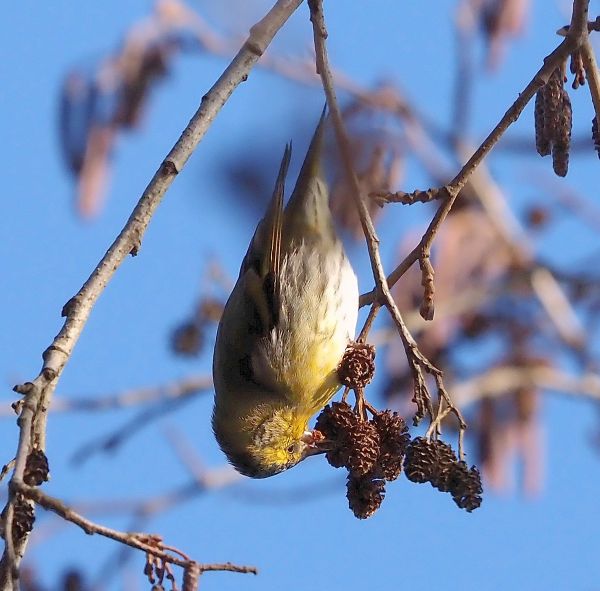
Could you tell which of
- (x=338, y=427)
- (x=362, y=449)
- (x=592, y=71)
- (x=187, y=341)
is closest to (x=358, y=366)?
(x=338, y=427)

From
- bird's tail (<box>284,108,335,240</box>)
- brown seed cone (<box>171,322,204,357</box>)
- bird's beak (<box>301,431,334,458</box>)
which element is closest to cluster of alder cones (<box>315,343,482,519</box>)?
bird's beak (<box>301,431,334,458</box>)

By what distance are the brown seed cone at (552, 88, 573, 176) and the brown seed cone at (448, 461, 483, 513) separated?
23.5 inches

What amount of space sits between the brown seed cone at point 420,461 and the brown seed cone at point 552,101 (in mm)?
629

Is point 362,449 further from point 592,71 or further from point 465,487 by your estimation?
point 592,71

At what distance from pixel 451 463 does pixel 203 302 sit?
2.60 m

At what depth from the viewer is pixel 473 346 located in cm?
605

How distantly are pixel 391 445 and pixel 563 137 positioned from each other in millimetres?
670

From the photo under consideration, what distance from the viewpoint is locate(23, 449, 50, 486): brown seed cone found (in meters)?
1.52

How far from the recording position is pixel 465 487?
1.98 meters

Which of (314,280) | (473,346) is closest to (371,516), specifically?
(314,280)

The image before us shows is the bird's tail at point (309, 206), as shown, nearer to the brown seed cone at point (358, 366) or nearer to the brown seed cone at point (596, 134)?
the brown seed cone at point (358, 366)

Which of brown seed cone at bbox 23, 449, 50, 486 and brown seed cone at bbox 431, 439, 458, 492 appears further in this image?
brown seed cone at bbox 431, 439, 458, 492

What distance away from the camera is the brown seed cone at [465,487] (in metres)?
1.98

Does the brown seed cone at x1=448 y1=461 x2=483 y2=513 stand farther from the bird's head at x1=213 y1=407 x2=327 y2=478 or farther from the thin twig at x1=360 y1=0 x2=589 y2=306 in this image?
the bird's head at x1=213 y1=407 x2=327 y2=478
